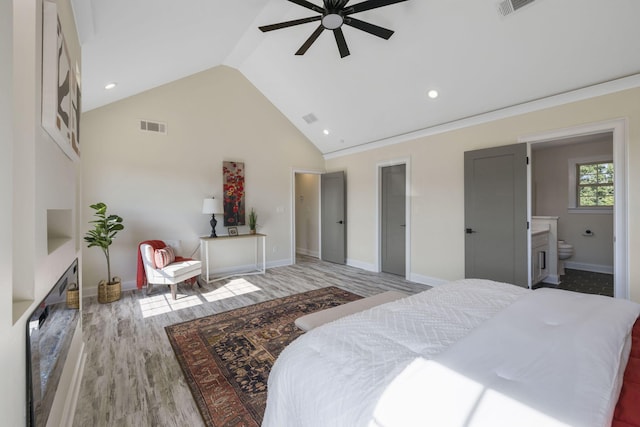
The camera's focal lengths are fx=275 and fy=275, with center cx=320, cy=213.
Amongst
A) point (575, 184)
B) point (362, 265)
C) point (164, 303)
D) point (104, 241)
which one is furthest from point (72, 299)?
point (575, 184)

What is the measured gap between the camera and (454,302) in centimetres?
161

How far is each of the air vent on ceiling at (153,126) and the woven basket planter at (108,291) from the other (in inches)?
89.7

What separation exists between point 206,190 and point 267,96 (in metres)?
2.20

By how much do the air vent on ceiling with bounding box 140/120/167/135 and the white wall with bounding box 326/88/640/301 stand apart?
11.2ft

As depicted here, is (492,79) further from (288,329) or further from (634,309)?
(288,329)

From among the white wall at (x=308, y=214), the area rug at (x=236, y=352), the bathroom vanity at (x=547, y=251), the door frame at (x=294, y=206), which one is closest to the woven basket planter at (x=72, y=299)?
the area rug at (x=236, y=352)

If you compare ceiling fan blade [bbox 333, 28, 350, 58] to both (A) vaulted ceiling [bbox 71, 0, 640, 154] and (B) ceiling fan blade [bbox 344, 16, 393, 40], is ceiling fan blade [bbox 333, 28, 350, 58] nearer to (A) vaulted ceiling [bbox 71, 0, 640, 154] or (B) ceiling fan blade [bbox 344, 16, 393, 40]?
(B) ceiling fan blade [bbox 344, 16, 393, 40]

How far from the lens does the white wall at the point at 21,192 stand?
77cm

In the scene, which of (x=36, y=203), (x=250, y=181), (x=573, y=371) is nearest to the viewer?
(x=573, y=371)

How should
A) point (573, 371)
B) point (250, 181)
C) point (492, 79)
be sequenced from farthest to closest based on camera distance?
point (250, 181) → point (492, 79) → point (573, 371)

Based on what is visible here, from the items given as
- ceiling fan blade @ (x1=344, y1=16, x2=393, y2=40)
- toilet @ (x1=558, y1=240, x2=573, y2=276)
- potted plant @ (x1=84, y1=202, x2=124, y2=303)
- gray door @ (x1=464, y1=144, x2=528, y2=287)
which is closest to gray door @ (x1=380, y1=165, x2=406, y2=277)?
gray door @ (x1=464, y1=144, x2=528, y2=287)

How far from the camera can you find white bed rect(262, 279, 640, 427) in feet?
2.51

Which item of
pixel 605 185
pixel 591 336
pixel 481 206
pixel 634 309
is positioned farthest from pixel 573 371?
pixel 605 185

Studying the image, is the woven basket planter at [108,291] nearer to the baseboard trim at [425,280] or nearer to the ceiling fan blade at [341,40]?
the ceiling fan blade at [341,40]
